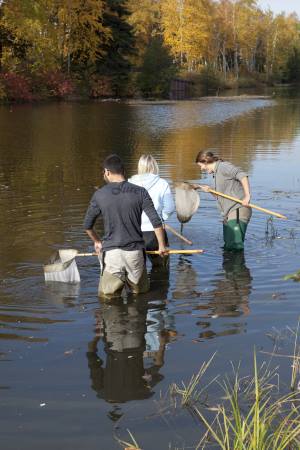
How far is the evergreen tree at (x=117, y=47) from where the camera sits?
58875 millimetres

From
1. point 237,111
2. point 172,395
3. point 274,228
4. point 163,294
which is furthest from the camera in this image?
point 237,111

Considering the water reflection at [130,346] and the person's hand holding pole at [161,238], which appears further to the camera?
the person's hand holding pole at [161,238]

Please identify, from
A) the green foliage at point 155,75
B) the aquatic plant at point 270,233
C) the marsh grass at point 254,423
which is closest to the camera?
the marsh grass at point 254,423

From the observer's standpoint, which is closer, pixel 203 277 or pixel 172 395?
pixel 172 395

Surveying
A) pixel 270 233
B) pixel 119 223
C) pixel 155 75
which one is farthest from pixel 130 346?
pixel 155 75

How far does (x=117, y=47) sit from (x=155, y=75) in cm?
535

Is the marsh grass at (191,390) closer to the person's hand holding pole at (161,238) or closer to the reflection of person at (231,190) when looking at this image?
the person's hand holding pole at (161,238)

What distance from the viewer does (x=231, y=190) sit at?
31.6ft

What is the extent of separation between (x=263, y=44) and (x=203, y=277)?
11508 centimetres

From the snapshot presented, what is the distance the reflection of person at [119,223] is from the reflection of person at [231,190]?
2416mm

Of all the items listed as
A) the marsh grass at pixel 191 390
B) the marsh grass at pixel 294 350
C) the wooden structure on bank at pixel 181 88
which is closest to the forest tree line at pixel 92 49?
the wooden structure on bank at pixel 181 88

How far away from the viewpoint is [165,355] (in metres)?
5.98

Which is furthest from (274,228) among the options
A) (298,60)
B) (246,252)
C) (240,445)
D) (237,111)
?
(298,60)

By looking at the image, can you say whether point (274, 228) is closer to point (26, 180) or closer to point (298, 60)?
point (26, 180)
